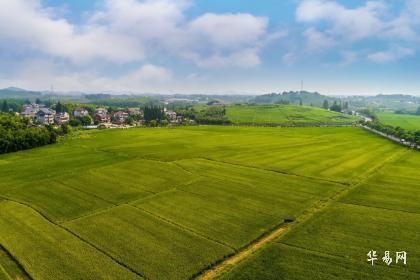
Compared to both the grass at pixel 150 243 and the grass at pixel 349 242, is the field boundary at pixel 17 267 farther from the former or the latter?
the grass at pixel 349 242

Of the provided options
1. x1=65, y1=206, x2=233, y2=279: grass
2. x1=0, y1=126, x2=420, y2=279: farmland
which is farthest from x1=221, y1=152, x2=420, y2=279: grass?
x1=65, y1=206, x2=233, y2=279: grass

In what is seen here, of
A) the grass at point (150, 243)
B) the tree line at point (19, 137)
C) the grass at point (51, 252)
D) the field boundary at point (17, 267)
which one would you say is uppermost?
the tree line at point (19, 137)

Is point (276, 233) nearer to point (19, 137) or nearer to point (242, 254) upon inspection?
point (242, 254)

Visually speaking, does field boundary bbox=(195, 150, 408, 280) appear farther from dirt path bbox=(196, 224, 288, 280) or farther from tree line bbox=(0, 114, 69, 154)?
tree line bbox=(0, 114, 69, 154)

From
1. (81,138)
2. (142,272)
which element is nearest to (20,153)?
(81,138)

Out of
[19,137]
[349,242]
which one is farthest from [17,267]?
[19,137]

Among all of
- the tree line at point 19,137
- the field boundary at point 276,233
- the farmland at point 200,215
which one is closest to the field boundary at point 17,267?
the farmland at point 200,215
